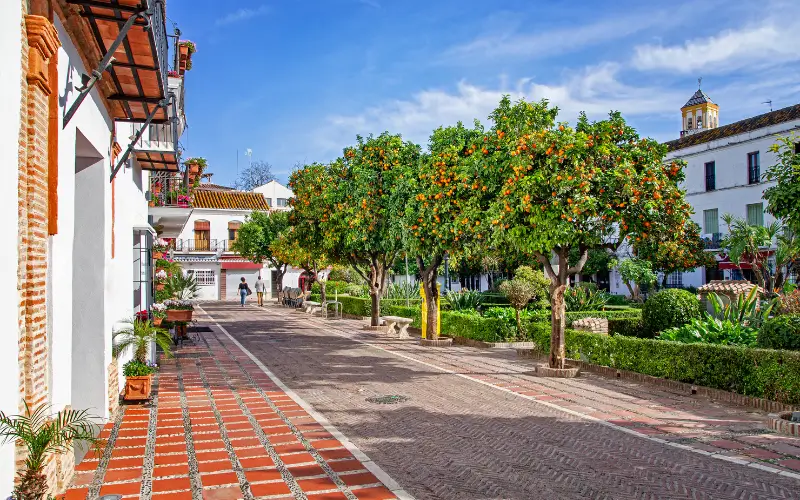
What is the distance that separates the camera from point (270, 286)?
55.4 meters

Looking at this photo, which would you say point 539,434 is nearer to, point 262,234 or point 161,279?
point 161,279

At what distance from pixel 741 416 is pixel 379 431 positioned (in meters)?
5.07

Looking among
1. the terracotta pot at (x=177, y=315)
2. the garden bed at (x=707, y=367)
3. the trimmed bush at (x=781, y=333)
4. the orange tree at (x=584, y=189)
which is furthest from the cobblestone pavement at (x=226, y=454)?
the trimmed bush at (x=781, y=333)

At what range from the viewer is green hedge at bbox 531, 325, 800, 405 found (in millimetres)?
9523

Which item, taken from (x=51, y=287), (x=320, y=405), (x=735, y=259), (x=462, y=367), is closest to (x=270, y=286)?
(x=735, y=259)

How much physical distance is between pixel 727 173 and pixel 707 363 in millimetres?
30945

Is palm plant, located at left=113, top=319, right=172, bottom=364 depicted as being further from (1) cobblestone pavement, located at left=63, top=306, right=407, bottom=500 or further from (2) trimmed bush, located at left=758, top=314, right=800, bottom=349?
(2) trimmed bush, located at left=758, top=314, right=800, bottom=349

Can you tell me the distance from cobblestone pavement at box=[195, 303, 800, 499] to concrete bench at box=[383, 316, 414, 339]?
6445 mm

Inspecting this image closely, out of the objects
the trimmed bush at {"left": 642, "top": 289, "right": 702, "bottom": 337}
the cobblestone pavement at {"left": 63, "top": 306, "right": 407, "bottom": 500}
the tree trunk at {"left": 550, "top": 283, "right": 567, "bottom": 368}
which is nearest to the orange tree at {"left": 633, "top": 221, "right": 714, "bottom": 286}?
the trimmed bush at {"left": 642, "top": 289, "right": 702, "bottom": 337}

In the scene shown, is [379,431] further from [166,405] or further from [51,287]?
[51,287]

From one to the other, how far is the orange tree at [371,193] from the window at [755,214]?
79.8 ft

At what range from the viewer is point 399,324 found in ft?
71.5

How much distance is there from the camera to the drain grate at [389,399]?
10312 mm

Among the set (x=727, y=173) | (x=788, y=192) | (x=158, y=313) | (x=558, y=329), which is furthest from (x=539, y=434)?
(x=727, y=173)
